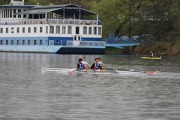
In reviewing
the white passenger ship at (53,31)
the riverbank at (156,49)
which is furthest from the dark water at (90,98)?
the white passenger ship at (53,31)

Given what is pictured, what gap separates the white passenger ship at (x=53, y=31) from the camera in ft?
340

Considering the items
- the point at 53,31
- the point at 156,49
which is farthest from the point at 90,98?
the point at 53,31

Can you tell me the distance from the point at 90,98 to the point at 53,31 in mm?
76350

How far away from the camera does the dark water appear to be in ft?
83.5

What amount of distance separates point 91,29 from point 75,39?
157 inches

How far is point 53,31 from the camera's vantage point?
106812 millimetres

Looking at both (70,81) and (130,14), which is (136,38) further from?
(70,81)

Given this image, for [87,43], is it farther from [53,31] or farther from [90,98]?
[90,98]

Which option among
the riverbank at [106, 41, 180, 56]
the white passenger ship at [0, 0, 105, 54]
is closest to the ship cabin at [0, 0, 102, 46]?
the white passenger ship at [0, 0, 105, 54]

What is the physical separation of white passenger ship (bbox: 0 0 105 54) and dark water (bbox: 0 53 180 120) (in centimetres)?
5721

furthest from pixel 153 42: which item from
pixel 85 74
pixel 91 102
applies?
pixel 91 102

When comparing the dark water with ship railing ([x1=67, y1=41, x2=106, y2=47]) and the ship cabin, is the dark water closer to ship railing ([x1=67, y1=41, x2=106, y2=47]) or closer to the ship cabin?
ship railing ([x1=67, y1=41, x2=106, y2=47])

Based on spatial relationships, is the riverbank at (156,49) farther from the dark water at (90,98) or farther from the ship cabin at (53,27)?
the dark water at (90,98)

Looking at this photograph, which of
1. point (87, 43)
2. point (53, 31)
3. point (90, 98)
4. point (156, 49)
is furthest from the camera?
point (53, 31)
